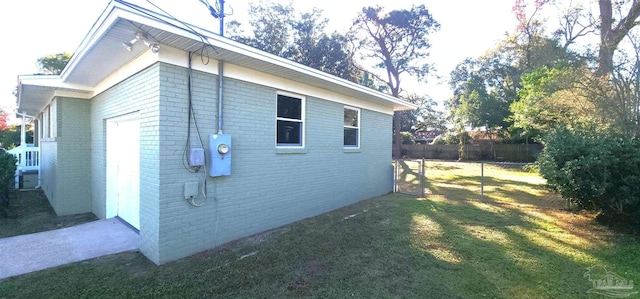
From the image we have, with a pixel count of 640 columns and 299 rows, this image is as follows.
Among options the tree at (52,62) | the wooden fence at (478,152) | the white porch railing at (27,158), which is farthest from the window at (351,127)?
the tree at (52,62)

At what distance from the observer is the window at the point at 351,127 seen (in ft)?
25.2

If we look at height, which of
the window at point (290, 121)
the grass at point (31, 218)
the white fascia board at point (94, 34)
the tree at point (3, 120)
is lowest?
the grass at point (31, 218)

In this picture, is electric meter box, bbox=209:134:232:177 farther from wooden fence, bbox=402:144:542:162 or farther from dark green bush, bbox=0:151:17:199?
wooden fence, bbox=402:144:542:162

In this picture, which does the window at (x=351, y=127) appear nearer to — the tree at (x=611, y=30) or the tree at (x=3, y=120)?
the tree at (x=611, y=30)

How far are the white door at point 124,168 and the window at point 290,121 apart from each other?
2476mm

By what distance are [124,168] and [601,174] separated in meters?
9.01

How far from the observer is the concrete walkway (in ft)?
12.1

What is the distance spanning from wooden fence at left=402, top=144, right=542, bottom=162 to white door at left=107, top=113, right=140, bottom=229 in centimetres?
2479

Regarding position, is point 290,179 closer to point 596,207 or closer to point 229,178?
point 229,178

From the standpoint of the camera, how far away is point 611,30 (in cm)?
804

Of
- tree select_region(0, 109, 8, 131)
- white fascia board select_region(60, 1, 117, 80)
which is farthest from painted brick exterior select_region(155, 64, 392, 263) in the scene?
tree select_region(0, 109, 8, 131)

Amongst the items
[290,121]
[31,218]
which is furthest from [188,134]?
[31,218]

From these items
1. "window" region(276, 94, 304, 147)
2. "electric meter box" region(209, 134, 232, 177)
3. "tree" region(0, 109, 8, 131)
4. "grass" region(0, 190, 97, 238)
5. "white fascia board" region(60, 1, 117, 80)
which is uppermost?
"tree" region(0, 109, 8, 131)

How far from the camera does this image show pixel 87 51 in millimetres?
4012
